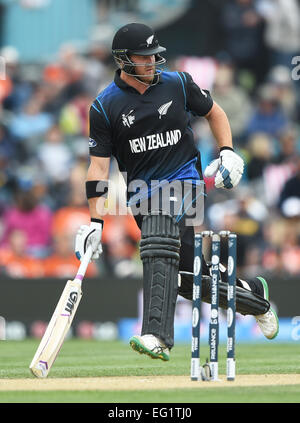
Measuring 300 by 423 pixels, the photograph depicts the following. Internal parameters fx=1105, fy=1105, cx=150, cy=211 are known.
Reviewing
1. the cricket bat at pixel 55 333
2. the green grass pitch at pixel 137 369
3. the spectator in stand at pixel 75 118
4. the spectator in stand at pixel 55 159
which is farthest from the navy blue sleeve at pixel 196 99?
the spectator in stand at pixel 75 118

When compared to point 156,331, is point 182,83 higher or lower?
higher

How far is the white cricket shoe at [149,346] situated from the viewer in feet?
22.3

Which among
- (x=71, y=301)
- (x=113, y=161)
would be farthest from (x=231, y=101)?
(x=71, y=301)

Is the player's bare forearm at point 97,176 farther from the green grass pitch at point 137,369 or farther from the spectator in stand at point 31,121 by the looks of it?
the spectator in stand at point 31,121

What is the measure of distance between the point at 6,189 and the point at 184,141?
278 inches

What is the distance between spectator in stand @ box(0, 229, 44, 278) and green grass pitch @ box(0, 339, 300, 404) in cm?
129

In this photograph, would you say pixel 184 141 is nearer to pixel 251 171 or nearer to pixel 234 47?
pixel 251 171

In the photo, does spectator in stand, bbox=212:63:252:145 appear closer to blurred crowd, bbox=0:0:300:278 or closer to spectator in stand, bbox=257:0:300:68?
blurred crowd, bbox=0:0:300:278

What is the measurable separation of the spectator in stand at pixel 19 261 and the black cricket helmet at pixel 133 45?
5869 millimetres

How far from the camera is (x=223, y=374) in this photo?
7.45 metres

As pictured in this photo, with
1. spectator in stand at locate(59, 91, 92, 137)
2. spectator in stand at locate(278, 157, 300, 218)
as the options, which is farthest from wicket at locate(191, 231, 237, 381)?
spectator in stand at locate(59, 91, 92, 137)

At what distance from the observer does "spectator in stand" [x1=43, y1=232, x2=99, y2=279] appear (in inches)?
510
